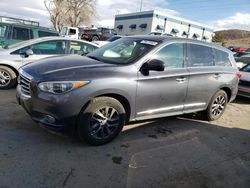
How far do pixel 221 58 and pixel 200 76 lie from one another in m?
1.02

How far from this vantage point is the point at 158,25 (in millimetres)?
42406

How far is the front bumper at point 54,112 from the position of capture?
3.30 meters

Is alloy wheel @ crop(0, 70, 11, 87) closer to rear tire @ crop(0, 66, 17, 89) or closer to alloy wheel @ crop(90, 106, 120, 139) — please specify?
rear tire @ crop(0, 66, 17, 89)

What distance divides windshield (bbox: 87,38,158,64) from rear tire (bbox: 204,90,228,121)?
77.9 inches

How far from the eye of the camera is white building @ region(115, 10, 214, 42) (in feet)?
139

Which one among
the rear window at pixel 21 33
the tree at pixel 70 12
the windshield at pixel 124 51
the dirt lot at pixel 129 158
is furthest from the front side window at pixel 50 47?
the tree at pixel 70 12

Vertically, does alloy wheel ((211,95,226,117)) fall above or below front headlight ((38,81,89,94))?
below

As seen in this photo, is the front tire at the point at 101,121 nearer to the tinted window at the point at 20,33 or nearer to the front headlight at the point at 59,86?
the front headlight at the point at 59,86

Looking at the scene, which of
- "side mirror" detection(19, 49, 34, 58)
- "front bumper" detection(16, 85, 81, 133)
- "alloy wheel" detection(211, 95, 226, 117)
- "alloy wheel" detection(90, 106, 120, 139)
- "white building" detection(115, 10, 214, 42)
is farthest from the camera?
"white building" detection(115, 10, 214, 42)

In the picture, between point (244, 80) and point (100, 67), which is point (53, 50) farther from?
point (244, 80)

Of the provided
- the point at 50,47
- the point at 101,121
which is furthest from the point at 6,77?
the point at 101,121

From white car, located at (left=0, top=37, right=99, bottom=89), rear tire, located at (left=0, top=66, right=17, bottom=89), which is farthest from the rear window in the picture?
rear tire, located at (left=0, top=66, right=17, bottom=89)

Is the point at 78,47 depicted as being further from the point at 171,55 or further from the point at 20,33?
the point at 171,55

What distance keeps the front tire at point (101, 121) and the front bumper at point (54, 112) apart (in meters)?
0.16
